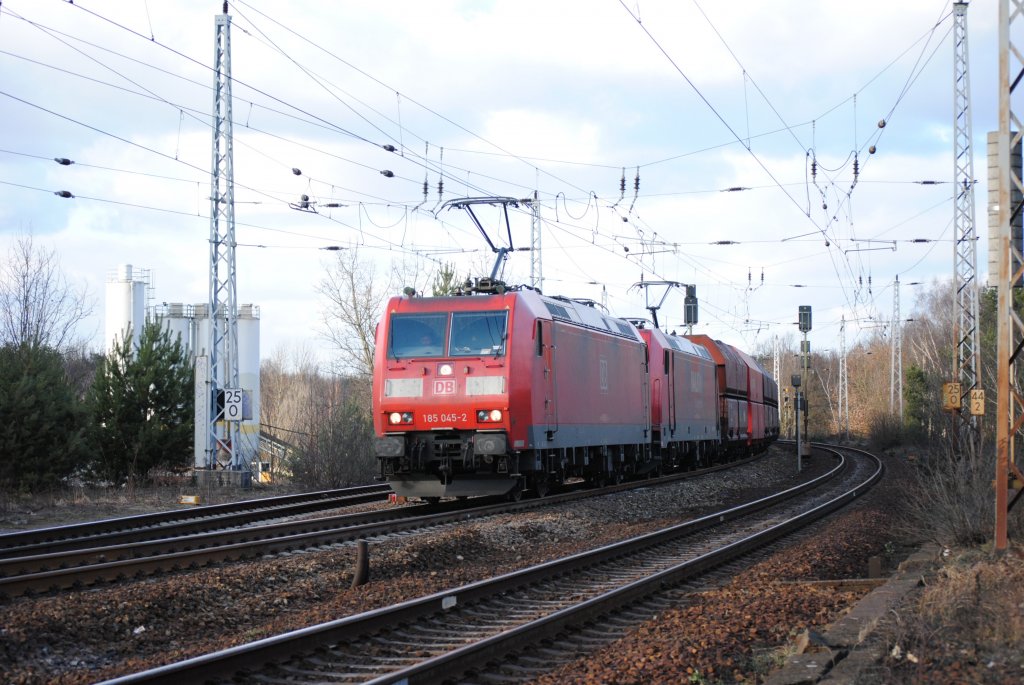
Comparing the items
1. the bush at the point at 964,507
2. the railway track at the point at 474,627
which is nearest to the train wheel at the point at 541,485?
the railway track at the point at 474,627

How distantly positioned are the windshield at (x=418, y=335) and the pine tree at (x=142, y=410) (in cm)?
1106

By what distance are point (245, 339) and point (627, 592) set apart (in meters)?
45.8

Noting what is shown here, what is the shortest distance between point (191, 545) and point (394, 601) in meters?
4.74

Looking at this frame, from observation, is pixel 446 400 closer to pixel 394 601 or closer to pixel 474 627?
pixel 394 601

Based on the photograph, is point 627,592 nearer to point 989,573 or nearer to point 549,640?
point 549,640

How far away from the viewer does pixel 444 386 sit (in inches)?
691

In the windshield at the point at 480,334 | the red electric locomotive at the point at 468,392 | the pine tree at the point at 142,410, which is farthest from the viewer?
the pine tree at the point at 142,410

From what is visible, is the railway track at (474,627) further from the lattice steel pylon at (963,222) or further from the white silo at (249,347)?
the white silo at (249,347)

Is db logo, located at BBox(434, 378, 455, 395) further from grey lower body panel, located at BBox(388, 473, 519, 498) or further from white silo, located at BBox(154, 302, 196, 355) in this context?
white silo, located at BBox(154, 302, 196, 355)

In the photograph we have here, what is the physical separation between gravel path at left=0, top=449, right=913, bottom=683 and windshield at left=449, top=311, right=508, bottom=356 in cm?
317

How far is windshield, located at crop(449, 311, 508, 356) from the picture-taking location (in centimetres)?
1750

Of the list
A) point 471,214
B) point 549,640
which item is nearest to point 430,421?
point 471,214

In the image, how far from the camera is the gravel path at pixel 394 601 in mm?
7594

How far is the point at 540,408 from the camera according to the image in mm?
18203
